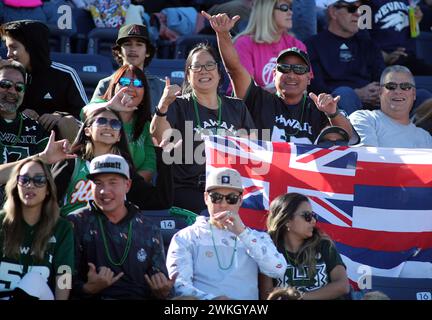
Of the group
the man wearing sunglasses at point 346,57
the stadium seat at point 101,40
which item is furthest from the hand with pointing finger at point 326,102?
the stadium seat at point 101,40

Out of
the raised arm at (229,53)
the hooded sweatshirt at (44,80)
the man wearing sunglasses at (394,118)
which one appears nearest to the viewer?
the raised arm at (229,53)

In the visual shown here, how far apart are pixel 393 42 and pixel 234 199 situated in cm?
514

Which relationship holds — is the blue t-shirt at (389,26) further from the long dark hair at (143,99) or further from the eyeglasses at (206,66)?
the long dark hair at (143,99)

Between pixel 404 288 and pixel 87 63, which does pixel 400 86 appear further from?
pixel 87 63

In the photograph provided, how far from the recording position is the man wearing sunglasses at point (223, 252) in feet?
24.6

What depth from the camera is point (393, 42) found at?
12320 mm

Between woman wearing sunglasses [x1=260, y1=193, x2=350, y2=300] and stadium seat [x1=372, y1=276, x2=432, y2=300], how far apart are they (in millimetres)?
494

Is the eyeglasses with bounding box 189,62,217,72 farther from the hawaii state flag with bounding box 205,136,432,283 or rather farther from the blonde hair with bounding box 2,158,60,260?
the blonde hair with bounding box 2,158,60,260

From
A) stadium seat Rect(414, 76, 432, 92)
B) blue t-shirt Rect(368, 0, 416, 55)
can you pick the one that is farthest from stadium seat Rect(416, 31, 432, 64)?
stadium seat Rect(414, 76, 432, 92)

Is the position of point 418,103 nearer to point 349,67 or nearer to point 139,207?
point 349,67

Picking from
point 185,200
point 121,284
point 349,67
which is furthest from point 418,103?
point 121,284

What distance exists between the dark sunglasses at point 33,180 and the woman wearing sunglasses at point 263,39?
3.54 metres

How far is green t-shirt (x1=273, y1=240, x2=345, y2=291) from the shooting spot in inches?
303
